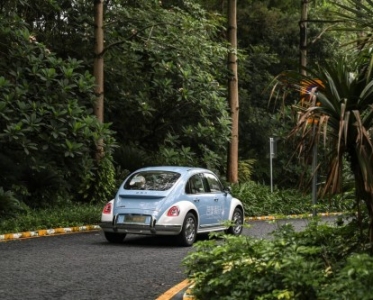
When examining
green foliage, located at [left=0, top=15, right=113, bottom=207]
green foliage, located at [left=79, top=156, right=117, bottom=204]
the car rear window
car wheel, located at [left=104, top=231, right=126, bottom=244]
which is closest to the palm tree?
the car rear window

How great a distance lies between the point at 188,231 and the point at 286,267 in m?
8.29

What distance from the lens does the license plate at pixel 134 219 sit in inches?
596

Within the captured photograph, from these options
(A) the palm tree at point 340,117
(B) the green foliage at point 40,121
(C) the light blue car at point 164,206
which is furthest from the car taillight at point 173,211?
(A) the palm tree at point 340,117

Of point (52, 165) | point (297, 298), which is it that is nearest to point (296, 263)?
point (297, 298)

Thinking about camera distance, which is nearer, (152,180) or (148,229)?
(148,229)

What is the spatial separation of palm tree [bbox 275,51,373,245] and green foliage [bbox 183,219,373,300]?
0.64 metres

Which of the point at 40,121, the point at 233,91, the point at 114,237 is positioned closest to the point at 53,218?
the point at 40,121

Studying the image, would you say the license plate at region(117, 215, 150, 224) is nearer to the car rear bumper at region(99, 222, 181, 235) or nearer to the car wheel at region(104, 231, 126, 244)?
the car rear bumper at region(99, 222, 181, 235)

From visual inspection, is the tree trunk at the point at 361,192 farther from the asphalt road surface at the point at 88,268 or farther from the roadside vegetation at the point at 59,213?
the roadside vegetation at the point at 59,213

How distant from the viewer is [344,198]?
30.9 feet

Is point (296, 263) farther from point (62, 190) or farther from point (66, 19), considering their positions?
point (66, 19)

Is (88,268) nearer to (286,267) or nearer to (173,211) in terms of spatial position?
(173,211)

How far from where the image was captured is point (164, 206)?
50.1 ft

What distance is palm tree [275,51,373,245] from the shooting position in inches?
298
